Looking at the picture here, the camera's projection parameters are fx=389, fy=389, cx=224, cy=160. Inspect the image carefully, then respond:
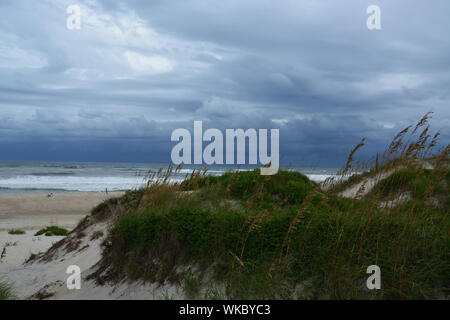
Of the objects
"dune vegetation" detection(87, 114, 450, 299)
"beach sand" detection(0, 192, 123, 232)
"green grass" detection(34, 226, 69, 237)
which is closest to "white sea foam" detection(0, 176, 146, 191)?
"beach sand" detection(0, 192, 123, 232)

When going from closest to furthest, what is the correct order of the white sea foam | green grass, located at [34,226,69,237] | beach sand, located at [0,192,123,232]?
green grass, located at [34,226,69,237]
beach sand, located at [0,192,123,232]
the white sea foam

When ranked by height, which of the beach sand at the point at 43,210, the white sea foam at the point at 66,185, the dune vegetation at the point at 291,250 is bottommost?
the beach sand at the point at 43,210

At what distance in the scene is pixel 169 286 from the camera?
518 centimetres

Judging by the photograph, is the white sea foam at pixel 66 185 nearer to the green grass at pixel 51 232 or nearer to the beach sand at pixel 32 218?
the beach sand at pixel 32 218

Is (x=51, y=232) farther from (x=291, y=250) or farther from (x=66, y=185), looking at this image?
(x=66, y=185)

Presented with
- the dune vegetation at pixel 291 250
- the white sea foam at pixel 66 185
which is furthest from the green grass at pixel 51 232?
the white sea foam at pixel 66 185

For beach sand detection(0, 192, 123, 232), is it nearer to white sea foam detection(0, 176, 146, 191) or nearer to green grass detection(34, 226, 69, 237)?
green grass detection(34, 226, 69, 237)

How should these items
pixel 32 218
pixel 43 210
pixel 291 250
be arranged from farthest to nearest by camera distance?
pixel 43 210 < pixel 32 218 < pixel 291 250

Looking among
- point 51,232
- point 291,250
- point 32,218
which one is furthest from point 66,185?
point 291,250

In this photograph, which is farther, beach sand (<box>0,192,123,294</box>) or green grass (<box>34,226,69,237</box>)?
green grass (<box>34,226,69,237</box>)

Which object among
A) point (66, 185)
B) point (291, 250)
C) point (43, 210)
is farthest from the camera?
point (66, 185)

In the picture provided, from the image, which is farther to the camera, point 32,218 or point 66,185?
point 66,185

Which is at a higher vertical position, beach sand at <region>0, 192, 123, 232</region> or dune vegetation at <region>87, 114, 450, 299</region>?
dune vegetation at <region>87, 114, 450, 299</region>

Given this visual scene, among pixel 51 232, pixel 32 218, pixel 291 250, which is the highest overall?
pixel 291 250
